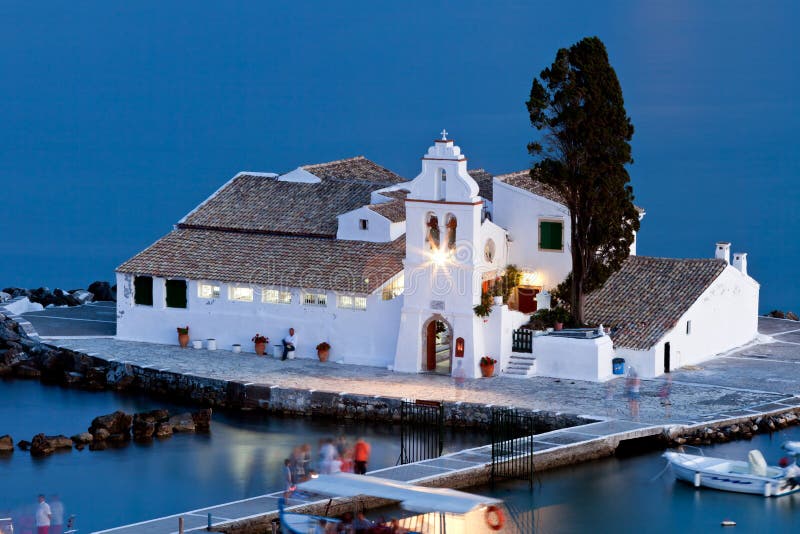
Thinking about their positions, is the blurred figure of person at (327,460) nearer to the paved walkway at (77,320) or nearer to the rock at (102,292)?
the paved walkway at (77,320)

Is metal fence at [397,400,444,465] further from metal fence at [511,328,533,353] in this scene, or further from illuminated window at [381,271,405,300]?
illuminated window at [381,271,405,300]

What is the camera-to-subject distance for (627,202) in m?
60.1

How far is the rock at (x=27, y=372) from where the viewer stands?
63.3 meters

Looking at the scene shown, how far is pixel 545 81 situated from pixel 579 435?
39.2 ft

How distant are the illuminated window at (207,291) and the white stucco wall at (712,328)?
41.8 feet

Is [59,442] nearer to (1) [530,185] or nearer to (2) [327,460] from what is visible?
(2) [327,460]

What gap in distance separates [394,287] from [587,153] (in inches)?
274

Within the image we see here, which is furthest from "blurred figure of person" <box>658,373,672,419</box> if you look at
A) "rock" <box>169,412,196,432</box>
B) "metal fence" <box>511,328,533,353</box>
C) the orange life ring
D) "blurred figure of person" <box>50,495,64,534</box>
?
"blurred figure of person" <box>50,495,64,534</box>

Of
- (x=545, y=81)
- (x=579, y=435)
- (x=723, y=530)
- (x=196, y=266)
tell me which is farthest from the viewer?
(x=196, y=266)

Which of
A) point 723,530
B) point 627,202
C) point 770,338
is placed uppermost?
point 627,202

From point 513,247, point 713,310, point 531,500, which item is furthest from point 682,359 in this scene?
point 531,500

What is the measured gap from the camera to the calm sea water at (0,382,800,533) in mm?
47906

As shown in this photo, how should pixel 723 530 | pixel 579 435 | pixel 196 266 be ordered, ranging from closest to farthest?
pixel 723 530, pixel 579 435, pixel 196 266

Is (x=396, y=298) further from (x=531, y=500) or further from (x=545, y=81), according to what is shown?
(x=531, y=500)
